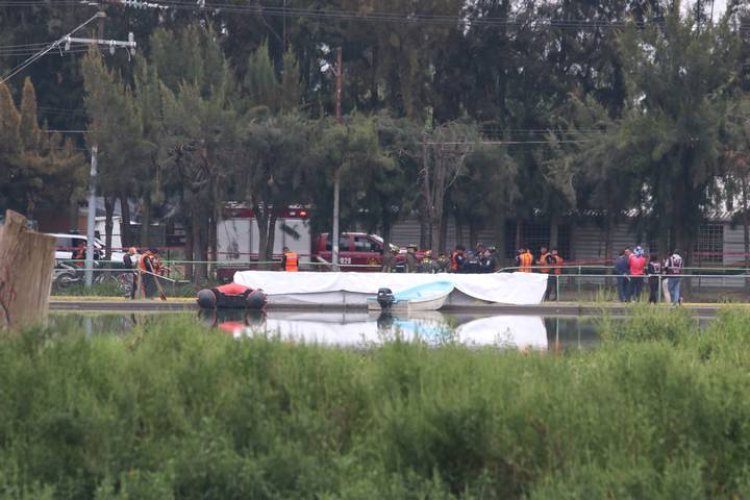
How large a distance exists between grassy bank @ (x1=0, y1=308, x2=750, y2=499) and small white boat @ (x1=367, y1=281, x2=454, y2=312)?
70.8ft

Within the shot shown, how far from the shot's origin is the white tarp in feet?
113

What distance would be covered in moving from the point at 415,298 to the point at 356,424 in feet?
76.5

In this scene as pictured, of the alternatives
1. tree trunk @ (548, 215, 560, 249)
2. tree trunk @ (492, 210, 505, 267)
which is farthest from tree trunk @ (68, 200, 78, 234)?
tree trunk @ (548, 215, 560, 249)

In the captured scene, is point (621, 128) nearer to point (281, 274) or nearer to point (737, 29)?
point (737, 29)

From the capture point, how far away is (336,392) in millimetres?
10414

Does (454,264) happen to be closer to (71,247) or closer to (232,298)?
(232,298)

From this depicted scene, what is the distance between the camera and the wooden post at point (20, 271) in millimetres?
11766

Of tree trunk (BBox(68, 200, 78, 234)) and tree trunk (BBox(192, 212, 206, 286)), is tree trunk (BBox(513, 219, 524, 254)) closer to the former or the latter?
tree trunk (BBox(192, 212, 206, 286))

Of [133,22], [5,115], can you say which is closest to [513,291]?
[5,115]

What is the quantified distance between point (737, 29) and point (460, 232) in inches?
549

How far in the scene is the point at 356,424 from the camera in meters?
10.2

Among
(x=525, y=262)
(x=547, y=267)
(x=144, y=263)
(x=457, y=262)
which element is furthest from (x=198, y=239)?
(x=547, y=267)

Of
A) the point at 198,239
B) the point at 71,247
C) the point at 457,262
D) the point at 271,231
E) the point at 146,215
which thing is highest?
the point at 146,215

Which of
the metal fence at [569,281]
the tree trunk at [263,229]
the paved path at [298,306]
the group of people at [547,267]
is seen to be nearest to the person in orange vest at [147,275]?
the metal fence at [569,281]
